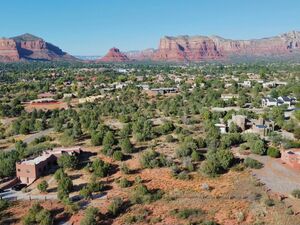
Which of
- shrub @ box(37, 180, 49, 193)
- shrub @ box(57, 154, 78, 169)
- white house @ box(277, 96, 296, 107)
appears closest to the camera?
shrub @ box(37, 180, 49, 193)

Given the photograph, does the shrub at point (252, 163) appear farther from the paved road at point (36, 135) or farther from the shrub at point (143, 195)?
the paved road at point (36, 135)

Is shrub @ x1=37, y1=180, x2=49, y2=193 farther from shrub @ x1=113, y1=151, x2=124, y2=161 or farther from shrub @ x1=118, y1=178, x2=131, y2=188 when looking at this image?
shrub @ x1=113, y1=151, x2=124, y2=161

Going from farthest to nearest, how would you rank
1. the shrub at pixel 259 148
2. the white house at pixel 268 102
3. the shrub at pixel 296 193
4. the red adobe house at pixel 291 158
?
the white house at pixel 268 102 < the shrub at pixel 259 148 < the red adobe house at pixel 291 158 < the shrub at pixel 296 193

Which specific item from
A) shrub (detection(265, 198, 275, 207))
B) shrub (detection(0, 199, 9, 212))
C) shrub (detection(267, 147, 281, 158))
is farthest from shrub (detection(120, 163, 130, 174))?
shrub (detection(267, 147, 281, 158))

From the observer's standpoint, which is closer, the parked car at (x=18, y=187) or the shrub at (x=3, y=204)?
the shrub at (x=3, y=204)

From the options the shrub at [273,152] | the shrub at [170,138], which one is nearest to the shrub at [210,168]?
the shrub at [273,152]

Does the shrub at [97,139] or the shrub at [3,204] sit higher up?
the shrub at [97,139]

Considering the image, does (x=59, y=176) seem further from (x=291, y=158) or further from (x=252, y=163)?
(x=291, y=158)
